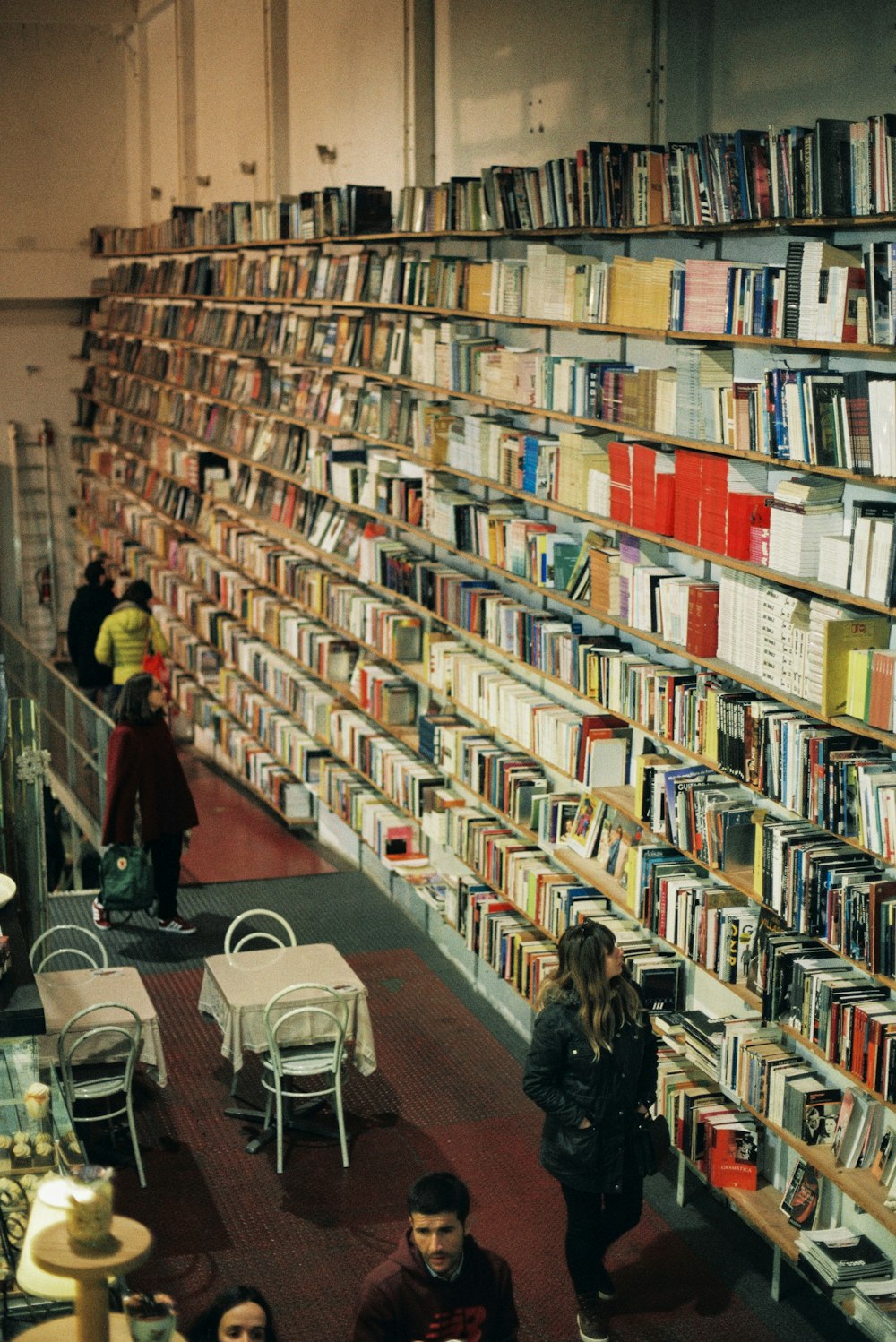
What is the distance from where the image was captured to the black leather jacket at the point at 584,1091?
512 cm

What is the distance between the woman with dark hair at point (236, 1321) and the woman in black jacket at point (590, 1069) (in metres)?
1.59

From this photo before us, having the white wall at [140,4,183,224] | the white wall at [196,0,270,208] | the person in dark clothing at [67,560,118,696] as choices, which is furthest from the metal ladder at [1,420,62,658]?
the white wall at [196,0,270,208]

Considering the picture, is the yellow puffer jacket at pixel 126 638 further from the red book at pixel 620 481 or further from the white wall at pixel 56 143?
the white wall at pixel 56 143

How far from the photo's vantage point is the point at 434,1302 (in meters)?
3.88

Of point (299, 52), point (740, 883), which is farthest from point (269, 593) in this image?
point (740, 883)

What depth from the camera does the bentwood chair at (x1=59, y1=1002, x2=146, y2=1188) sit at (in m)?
6.23

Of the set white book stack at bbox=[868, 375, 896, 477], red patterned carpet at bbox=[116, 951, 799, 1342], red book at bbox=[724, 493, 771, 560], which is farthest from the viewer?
red patterned carpet at bbox=[116, 951, 799, 1342]

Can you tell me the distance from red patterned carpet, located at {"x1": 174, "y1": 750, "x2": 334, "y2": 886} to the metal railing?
722 millimetres

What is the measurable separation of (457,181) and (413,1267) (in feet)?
17.8

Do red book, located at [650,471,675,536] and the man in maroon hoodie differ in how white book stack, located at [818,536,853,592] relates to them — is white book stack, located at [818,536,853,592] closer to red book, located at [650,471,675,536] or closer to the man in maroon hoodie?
red book, located at [650,471,675,536]

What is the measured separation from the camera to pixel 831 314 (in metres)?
4.91

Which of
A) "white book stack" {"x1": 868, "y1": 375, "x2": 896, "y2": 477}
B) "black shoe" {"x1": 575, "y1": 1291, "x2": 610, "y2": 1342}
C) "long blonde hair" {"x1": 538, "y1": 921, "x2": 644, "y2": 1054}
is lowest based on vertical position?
"black shoe" {"x1": 575, "y1": 1291, "x2": 610, "y2": 1342}

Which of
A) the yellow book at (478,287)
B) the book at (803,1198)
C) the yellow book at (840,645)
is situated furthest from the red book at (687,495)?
the book at (803,1198)

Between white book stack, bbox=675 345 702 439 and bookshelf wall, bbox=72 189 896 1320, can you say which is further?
white book stack, bbox=675 345 702 439
